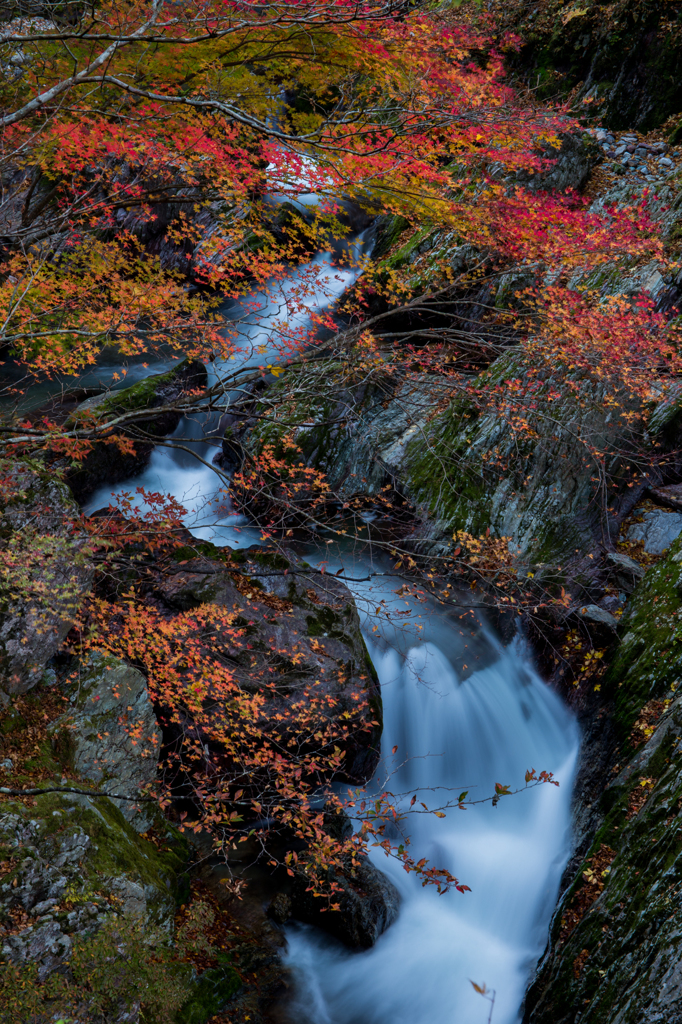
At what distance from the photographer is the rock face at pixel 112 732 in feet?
16.8

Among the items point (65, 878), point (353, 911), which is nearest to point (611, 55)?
point (353, 911)

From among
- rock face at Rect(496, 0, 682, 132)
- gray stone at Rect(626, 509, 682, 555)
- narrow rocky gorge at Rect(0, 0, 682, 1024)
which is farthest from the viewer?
rock face at Rect(496, 0, 682, 132)

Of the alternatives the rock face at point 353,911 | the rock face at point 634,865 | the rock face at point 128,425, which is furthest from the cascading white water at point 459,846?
the rock face at point 128,425

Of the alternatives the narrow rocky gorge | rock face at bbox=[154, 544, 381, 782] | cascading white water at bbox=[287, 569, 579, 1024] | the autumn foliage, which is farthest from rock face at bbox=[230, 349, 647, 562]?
rock face at bbox=[154, 544, 381, 782]

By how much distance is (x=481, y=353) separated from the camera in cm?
934

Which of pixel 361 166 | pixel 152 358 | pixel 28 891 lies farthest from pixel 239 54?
pixel 28 891

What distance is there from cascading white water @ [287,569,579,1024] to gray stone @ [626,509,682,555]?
7.64ft

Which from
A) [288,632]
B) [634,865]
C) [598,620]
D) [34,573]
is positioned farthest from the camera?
[598,620]

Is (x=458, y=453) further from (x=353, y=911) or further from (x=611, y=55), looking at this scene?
(x=611, y=55)

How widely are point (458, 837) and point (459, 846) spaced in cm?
11

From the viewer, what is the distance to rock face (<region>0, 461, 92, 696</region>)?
5.15 meters

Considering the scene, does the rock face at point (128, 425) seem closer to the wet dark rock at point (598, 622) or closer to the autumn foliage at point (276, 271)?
the autumn foliage at point (276, 271)

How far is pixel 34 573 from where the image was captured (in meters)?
5.36

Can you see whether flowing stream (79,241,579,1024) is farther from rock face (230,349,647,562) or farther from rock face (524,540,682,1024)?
rock face (230,349,647,562)
